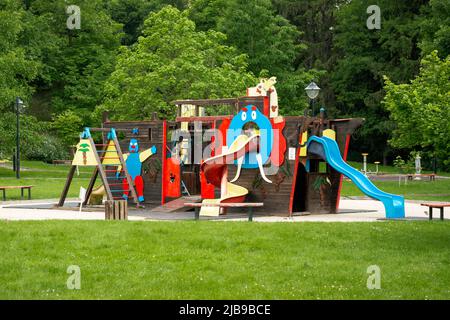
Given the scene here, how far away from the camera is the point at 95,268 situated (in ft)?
38.5

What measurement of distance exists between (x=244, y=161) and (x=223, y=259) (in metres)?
10.1

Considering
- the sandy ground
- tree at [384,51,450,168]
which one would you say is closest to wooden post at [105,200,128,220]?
the sandy ground

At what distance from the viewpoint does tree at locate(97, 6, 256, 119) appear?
37.8m

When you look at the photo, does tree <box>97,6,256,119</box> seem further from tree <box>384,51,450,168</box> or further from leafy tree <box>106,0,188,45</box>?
leafy tree <box>106,0,188,45</box>

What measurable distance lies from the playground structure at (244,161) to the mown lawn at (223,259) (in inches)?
215

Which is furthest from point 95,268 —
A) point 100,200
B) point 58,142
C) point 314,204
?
point 58,142

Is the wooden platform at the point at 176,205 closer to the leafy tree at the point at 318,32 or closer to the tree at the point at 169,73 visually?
the tree at the point at 169,73

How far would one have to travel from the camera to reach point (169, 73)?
124ft

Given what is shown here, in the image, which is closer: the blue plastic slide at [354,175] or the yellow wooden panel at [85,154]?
the blue plastic slide at [354,175]

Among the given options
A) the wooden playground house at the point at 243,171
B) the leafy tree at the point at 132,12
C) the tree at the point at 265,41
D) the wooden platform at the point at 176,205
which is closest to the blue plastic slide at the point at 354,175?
the wooden playground house at the point at 243,171

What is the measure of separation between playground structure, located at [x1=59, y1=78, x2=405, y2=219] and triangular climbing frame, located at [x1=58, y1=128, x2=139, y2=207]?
0.04 m

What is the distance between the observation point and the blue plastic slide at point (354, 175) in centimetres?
2056

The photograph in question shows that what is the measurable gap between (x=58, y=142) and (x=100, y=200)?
105 ft

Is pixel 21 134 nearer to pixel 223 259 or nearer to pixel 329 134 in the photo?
pixel 329 134
